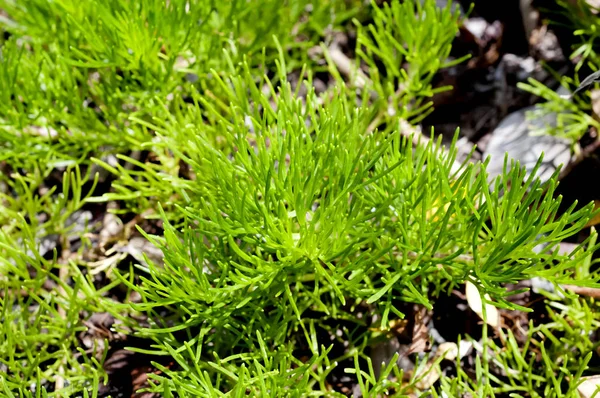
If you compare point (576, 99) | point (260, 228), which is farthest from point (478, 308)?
point (576, 99)

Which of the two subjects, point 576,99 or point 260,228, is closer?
point 260,228

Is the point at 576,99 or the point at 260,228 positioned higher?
the point at 576,99

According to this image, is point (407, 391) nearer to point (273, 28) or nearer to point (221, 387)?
point (221, 387)

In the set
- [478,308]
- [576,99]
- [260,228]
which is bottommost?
[478,308]

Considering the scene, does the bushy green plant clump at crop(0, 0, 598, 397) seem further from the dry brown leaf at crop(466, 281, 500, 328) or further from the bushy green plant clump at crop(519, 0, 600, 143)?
the bushy green plant clump at crop(519, 0, 600, 143)

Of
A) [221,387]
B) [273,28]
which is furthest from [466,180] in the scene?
[273,28]

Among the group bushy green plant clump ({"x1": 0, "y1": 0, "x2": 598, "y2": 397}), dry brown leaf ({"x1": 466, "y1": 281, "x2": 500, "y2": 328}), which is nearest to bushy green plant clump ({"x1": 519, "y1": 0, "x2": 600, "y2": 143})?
bushy green plant clump ({"x1": 0, "y1": 0, "x2": 598, "y2": 397})

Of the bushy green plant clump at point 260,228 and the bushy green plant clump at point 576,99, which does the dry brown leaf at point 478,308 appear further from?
the bushy green plant clump at point 576,99

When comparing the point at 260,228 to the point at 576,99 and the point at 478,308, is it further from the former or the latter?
the point at 576,99

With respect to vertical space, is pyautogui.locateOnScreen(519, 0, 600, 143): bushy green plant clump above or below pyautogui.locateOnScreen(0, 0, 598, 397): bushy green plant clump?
above
